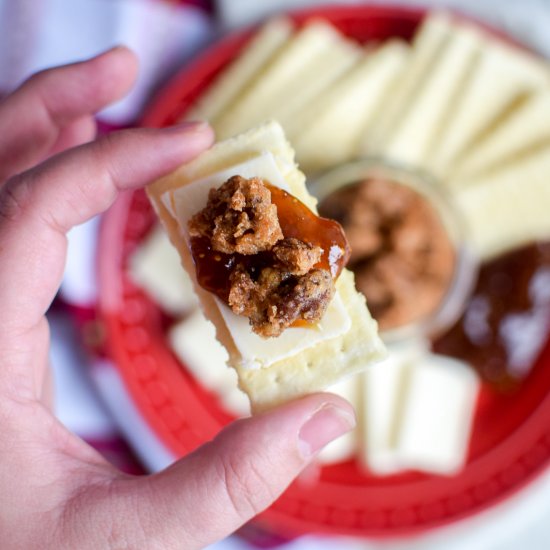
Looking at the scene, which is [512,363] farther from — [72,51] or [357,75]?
[72,51]

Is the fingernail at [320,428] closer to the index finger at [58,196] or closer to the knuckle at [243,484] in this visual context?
the knuckle at [243,484]

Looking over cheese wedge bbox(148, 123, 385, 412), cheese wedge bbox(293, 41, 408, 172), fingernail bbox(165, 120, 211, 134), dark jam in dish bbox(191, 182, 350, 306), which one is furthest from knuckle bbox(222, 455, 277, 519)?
cheese wedge bbox(293, 41, 408, 172)

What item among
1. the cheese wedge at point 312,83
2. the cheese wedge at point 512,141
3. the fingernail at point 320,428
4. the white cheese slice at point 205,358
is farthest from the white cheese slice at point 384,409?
the fingernail at point 320,428

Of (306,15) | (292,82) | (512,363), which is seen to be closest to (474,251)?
(512,363)

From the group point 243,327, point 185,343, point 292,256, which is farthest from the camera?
point 185,343

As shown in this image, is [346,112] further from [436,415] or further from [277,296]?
[277,296]

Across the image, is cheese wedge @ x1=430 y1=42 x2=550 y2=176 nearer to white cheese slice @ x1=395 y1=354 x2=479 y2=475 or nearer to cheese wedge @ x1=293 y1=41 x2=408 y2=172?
cheese wedge @ x1=293 y1=41 x2=408 y2=172
